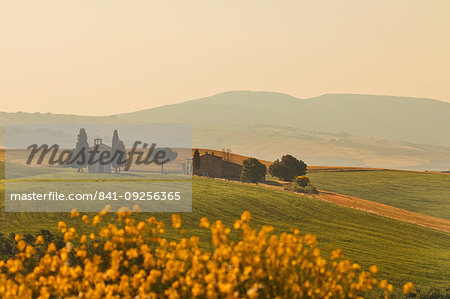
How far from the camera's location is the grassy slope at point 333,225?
102ft

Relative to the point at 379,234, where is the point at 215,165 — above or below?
above

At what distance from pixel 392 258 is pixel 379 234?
41.2 ft

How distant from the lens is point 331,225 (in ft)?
158

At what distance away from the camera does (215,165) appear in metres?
82.4

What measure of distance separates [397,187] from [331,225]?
220ft

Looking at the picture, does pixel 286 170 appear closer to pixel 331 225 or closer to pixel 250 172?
pixel 250 172

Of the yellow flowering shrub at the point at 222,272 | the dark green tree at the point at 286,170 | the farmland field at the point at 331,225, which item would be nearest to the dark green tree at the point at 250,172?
the dark green tree at the point at 286,170

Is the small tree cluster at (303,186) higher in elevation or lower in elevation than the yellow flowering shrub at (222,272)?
lower

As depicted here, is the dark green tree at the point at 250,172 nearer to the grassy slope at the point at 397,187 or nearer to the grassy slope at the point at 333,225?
the grassy slope at the point at 333,225

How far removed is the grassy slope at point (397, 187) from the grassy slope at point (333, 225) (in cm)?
3765

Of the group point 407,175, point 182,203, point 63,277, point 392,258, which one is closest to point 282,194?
point 182,203

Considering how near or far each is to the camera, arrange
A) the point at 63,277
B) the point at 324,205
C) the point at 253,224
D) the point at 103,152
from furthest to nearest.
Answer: the point at 103,152 → the point at 324,205 → the point at 253,224 → the point at 63,277

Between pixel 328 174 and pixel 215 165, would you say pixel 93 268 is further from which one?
pixel 328 174

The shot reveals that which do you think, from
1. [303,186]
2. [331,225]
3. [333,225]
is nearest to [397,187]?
[303,186]
